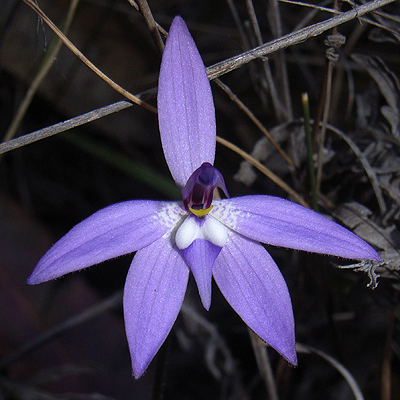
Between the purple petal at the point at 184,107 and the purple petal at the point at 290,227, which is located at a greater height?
the purple petal at the point at 184,107

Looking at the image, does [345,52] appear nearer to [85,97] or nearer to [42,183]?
[85,97]

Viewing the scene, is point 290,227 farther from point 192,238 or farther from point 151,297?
point 151,297

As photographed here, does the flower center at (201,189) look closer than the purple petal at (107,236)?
No

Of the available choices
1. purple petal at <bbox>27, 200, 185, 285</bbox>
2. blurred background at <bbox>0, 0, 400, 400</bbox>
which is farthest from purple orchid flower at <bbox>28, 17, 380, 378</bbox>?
blurred background at <bbox>0, 0, 400, 400</bbox>

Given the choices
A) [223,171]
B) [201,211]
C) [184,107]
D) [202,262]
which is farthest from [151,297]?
[223,171]

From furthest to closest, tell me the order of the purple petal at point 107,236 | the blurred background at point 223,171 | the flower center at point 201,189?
the blurred background at point 223,171 < the flower center at point 201,189 < the purple petal at point 107,236

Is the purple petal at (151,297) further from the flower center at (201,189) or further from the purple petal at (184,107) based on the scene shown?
the purple petal at (184,107)

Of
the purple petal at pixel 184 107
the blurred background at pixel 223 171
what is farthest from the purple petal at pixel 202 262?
the blurred background at pixel 223 171
